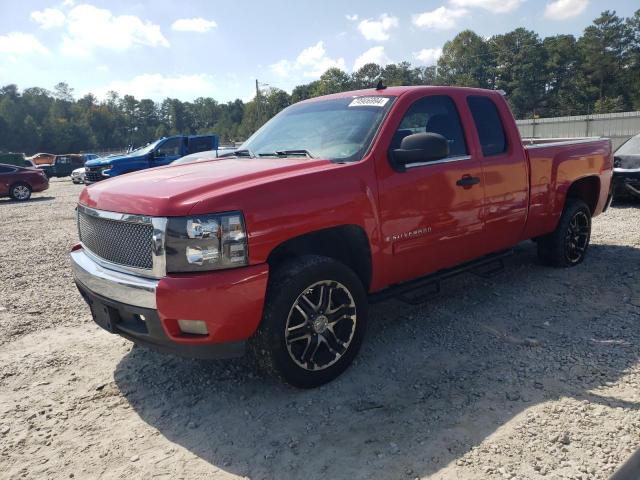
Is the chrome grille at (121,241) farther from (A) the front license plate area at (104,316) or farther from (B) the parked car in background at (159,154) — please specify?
(B) the parked car in background at (159,154)

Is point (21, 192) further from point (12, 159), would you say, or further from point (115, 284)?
point (12, 159)

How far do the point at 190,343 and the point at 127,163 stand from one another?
14.8 metres

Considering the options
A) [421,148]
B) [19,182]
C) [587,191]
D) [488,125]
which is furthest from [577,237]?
[19,182]

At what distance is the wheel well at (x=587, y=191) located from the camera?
5.95m

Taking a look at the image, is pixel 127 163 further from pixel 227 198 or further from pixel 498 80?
pixel 498 80

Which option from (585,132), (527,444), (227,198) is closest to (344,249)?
(227,198)

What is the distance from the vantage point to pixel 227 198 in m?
2.91

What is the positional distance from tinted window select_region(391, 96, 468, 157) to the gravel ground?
1519 mm

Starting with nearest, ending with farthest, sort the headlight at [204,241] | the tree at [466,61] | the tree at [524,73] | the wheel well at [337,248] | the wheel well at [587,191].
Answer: the headlight at [204,241], the wheel well at [337,248], the wheel well at [587,191], the tree at [524,73], the tree at [466,61]

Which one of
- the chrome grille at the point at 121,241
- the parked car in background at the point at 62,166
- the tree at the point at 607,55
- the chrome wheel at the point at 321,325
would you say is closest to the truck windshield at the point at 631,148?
the chrome wheel at the point at 321,325

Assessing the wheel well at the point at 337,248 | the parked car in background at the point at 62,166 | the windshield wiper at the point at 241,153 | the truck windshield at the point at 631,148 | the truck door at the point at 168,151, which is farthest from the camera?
the parked car in background at the point at 62,166

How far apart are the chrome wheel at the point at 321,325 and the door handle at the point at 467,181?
145cm

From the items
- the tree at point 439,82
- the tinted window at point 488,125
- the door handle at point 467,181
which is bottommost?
the door handle at point 467,181

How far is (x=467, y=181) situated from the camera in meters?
4.20
